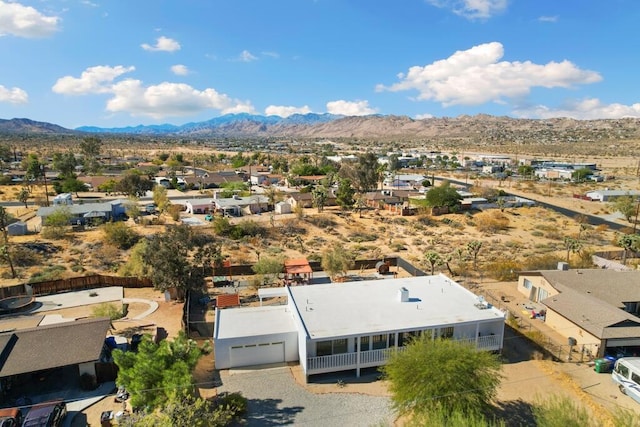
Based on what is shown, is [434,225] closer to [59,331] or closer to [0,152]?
[59,331]

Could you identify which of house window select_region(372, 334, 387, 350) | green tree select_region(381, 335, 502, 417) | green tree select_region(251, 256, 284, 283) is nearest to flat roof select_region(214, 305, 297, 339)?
house window select_region(372, 334, 387, 350)

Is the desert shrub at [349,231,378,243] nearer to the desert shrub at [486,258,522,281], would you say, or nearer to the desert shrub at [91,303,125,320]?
the desert shrub at [486,258,522,281]

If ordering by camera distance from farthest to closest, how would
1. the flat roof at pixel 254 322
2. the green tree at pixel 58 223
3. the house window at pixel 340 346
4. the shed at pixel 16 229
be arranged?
the shed at pixel 16 229 → the green tree at pixel 58 223 → the flat roof at pixel 254 322 → the house window at pixel 340 346

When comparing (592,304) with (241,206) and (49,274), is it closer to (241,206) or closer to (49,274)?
(49,274)

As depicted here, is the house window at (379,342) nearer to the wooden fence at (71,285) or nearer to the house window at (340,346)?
the house window at (340,346)

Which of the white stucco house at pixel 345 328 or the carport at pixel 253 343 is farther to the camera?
the carport at pixel 253 343

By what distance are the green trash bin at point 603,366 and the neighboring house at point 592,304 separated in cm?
84

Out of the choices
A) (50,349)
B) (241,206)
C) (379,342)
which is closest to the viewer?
(50,349)

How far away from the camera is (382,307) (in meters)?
22.3

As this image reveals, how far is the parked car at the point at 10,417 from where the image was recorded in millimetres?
15500

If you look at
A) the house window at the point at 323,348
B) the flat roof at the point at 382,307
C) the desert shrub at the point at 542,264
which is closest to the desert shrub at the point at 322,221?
the desert shrub at the point at 542,264

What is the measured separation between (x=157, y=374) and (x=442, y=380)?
409 inches

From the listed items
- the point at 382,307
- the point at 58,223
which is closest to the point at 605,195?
the point at 382,307

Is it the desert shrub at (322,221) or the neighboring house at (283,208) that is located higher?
the neighboring house at (283,208)
